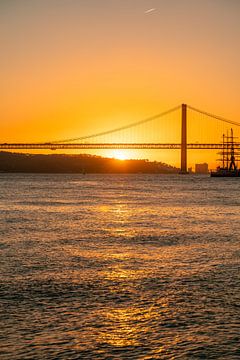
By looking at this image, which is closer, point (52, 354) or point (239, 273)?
point (52, 354)

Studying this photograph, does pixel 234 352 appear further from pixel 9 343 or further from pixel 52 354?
pixel 9 343

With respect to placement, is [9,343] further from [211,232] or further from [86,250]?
[211,232]

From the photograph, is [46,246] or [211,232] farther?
[211,232]

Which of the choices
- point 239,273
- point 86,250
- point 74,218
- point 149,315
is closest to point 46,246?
point 86,250

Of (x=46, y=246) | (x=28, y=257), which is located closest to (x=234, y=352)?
(x=28, y=257)

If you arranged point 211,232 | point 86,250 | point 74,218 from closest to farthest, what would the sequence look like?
point 86,250 → point 211,232 → point 74,218

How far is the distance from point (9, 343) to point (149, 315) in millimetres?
2240

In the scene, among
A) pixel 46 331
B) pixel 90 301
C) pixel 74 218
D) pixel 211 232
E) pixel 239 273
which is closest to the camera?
pixel 46 331

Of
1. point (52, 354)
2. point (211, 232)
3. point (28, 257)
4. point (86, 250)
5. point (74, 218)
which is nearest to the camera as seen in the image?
point (52, 354)

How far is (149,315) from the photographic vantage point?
8039mm

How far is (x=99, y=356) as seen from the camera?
6.37 meters

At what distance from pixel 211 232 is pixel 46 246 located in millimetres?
6830

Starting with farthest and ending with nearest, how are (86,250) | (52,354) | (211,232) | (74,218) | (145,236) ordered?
(74,218)
(211,232)
(145,236)
(86,250)
(52,354)

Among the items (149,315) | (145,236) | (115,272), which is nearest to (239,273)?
(115,272)
